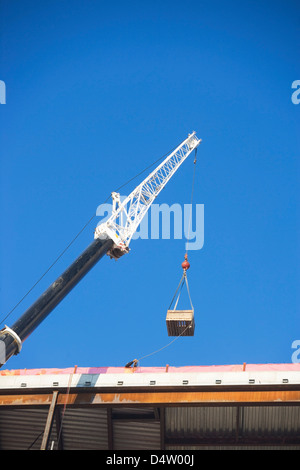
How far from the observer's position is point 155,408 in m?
31.5

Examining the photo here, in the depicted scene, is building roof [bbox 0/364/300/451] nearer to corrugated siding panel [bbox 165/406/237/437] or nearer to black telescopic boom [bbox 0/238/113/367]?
corrugated siding panel [bbox 165/406/237/437]

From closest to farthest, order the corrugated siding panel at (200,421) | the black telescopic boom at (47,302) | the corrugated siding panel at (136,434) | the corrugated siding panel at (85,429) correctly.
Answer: the corrugated siding panel at (200,421) < the corrugated siding panel at (85,429) < the corrugated siding panel at (136,434) < the black telescopic boom at (47,302)

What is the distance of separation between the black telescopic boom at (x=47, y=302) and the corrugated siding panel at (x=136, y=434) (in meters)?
6.06

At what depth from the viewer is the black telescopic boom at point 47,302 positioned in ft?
109

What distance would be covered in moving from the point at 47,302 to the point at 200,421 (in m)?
9.99

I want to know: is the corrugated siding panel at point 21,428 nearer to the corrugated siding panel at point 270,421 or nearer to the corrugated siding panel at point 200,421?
the corrugated siding panel at point 200,421

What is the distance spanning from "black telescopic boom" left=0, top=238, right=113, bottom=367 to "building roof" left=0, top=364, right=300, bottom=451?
1494mm

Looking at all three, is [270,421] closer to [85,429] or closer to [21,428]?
[85,429]

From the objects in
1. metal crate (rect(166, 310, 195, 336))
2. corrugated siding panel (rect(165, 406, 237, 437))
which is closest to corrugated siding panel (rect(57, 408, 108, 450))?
corrugated siding panel (rect(165, 406, 237, 437))

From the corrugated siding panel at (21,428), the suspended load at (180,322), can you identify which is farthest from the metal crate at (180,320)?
the corrugated siding panel at (21,428)

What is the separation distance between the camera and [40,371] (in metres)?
34.0

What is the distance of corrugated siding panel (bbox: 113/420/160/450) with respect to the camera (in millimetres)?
32375
